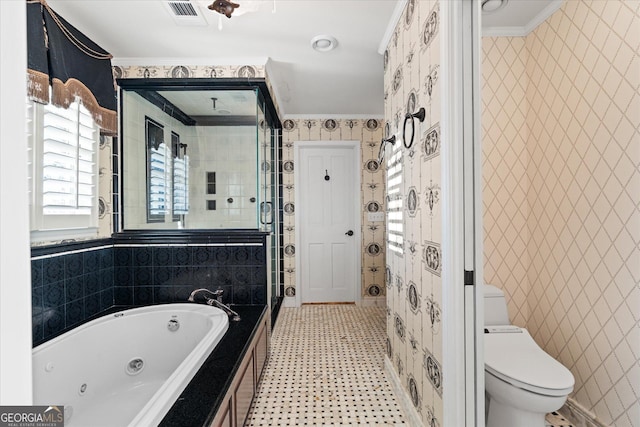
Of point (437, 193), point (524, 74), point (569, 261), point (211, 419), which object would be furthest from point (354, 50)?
point (211, 419)

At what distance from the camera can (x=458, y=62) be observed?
3.95 feet

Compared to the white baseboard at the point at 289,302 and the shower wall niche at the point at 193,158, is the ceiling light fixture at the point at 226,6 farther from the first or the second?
the white baseboard at the point at 289,302

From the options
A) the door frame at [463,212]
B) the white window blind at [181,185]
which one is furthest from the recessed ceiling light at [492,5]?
the white window blind at [181,185]

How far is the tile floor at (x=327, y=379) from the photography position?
1744mm

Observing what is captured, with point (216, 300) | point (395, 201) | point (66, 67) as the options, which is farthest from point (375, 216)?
point (66, 67)

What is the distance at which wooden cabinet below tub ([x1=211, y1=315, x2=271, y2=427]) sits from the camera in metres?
1.27

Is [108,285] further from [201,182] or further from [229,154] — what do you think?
[229,154]

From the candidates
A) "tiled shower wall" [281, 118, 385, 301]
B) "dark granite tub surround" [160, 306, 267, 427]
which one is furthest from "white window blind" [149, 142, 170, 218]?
"tiled shower wall" [281, 118, 385, 301]

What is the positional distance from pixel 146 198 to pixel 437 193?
237 centimetres

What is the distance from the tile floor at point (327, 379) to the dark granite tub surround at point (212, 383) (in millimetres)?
455

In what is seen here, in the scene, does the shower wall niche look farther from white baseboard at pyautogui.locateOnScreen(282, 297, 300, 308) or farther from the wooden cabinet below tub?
white baseboard at pyautogui.locateOnScreen(282, 297, 300, 308)

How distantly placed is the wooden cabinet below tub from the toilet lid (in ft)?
3.85

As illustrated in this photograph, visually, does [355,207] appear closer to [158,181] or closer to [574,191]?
[158,181]

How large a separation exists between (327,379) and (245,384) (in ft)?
2.37
